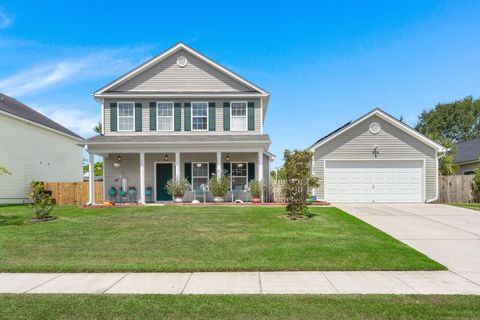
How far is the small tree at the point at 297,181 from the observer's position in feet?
38.9

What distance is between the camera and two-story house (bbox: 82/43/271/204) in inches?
737

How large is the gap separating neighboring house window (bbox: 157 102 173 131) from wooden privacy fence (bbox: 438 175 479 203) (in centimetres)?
1531

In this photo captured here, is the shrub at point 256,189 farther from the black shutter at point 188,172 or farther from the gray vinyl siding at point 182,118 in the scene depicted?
the black shutter at point 188,172

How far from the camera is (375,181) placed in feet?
60.4

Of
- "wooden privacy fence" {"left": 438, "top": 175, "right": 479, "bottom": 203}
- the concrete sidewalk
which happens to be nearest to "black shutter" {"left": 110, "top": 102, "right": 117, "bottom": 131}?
the concrete sidewalk

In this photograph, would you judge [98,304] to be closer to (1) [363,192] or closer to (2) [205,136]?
(2) [205,136]

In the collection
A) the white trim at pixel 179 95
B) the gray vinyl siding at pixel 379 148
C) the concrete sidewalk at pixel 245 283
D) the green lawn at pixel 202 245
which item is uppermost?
the white trim at pixel 179 95

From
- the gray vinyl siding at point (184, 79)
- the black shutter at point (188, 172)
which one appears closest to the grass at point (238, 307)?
the black shutter at point (188, 172)

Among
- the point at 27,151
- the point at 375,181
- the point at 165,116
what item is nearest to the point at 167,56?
the point at 165,116

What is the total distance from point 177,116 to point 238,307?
50.3 ft

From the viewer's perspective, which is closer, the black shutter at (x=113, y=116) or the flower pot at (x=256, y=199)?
the flower pot at (x=256, y=199)

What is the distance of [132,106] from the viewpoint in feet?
61.9

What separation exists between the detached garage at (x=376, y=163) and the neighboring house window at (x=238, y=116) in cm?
398

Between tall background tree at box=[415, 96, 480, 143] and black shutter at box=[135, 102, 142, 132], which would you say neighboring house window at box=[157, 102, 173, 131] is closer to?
black shutter at box=[135, 102, 142, 132]
